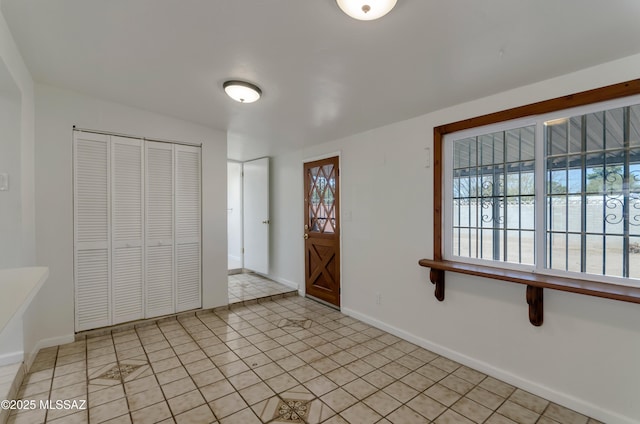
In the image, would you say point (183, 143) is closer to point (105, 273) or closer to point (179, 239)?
point (179, 239)

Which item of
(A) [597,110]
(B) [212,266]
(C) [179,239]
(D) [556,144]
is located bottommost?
(B) [212,266]

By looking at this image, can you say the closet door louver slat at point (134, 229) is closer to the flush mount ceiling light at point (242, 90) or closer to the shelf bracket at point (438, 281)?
the flush mount ceiling light at point (242, 90)

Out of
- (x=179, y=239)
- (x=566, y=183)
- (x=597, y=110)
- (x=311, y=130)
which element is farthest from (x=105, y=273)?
(x=597, y=110)

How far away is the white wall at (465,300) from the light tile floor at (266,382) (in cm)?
18

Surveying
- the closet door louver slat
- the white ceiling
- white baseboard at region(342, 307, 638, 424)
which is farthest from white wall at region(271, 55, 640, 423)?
the closet door louver slat

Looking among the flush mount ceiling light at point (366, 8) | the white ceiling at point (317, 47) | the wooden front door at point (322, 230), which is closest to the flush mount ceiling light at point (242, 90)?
the white ceiling at point (317, 47)

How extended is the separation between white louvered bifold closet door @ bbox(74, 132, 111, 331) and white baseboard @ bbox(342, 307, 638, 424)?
122 inches

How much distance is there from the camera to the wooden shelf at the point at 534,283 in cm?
177

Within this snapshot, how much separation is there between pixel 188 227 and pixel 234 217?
9.81ft

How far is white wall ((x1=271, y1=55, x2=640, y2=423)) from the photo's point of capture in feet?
6.16

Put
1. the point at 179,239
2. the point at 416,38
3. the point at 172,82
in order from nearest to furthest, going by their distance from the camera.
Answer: the point at 416,38, the point at 172,82, the point at 179,239

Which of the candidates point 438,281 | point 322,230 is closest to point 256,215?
point 322,230

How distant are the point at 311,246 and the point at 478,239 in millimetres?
2401

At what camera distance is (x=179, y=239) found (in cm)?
361
